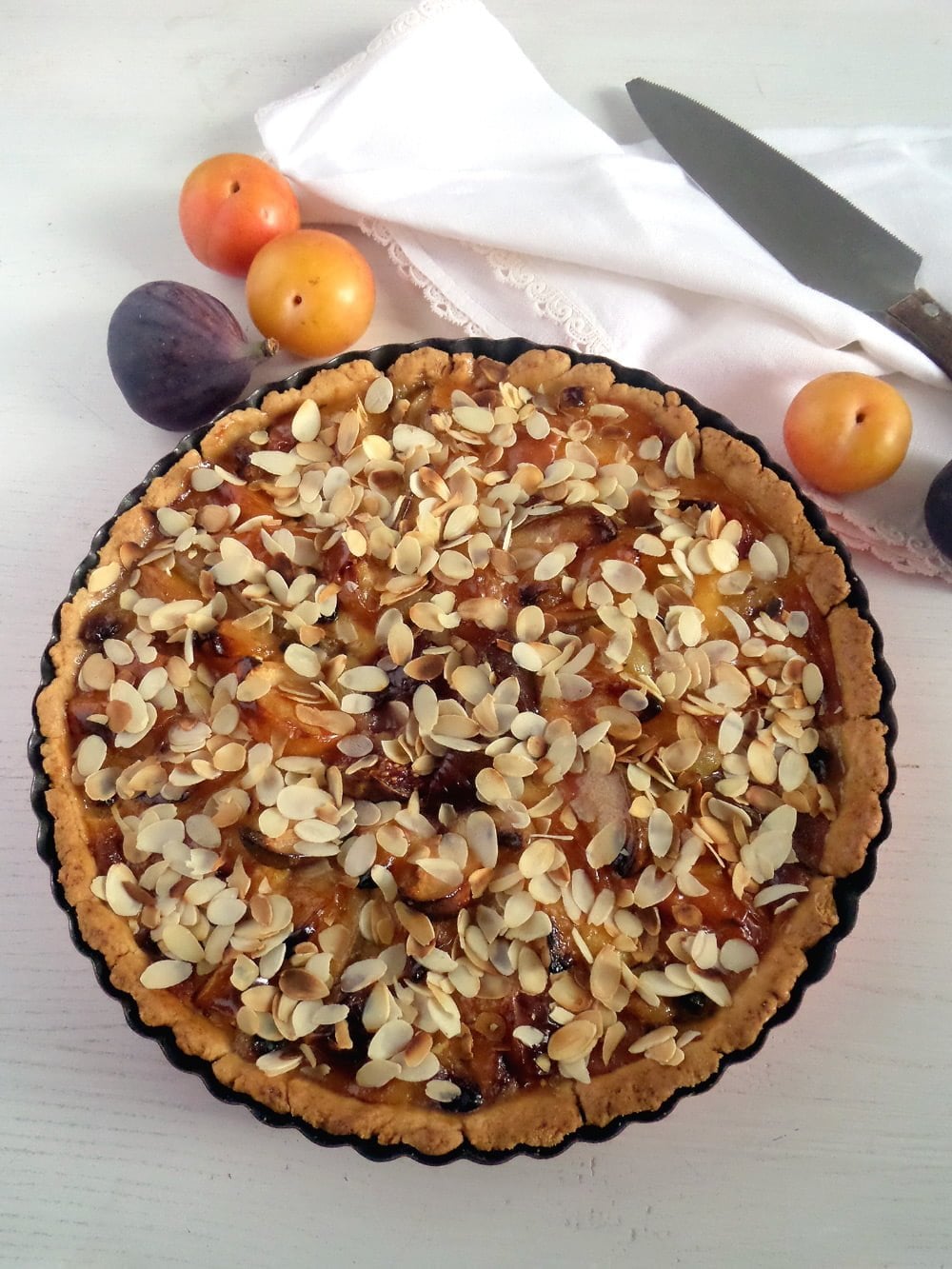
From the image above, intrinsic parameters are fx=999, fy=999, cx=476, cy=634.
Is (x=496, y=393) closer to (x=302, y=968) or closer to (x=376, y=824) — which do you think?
(x=376, y=824)

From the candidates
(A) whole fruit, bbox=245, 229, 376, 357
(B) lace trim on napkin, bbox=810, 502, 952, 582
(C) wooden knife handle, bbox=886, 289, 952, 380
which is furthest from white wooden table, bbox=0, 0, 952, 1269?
(C) wooden knife handle, bbox=886, 289, 952, 380

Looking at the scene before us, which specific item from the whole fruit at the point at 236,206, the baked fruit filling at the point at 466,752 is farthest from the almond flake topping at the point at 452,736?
the whole fruit at the point at 236,206

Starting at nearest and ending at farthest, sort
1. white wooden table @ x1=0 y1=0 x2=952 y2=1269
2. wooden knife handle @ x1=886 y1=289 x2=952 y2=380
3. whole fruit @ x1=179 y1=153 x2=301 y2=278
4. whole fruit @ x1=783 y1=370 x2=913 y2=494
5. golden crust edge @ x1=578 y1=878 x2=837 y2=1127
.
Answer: golden crust edge @ x1=578 y1=878 x2=837 y2=1127 < white wooden table @ x1=0 y1=0 x2=952 y2=1269 < whole fruit @ x1=783 y1=370 x2=913 y2=494 < wooden knife handle @ x1=886 y1=289 x2=952 y2=380 < whole fruit @ x1=179 y1=153 x2=301 y2=278

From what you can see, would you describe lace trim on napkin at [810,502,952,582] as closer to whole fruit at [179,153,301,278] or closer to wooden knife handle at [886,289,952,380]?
wooden knife handle at [886,289,952,380]

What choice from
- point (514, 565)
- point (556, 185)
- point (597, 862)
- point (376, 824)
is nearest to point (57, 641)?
point (376, 824)

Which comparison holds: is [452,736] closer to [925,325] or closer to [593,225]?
[593,225]

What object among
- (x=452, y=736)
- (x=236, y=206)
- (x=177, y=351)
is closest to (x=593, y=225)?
(x=236, y=206)
